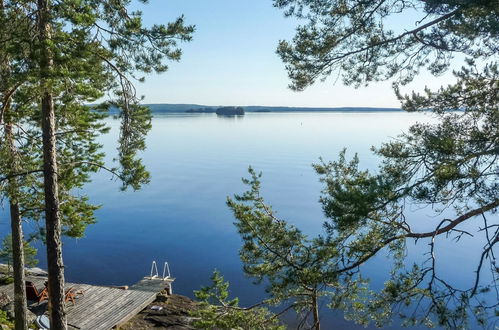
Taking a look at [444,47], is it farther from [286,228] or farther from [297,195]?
[297,195]

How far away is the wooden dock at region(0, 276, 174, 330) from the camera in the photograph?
1357cm

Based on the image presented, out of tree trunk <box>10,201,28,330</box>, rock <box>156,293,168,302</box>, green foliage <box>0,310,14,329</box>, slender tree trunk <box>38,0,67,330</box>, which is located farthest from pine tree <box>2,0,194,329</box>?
rock <box>156,293,168,302</box>

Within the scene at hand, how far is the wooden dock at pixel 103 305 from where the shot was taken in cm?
1357

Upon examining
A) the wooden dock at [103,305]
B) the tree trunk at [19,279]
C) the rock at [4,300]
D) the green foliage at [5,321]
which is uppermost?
the tree trunk at [19,279]

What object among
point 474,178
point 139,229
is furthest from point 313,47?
point 139,229

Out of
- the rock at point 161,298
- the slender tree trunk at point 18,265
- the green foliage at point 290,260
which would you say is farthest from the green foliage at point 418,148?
the rock at point 161,298

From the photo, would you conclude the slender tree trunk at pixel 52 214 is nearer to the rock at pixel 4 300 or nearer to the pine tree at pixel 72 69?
the pine tree at pixel 72 69

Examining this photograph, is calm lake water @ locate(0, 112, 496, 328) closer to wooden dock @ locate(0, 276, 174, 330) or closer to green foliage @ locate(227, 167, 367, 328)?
wooden dock @ locate(0, 276, 174, 330)

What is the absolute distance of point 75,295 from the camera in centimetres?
1553

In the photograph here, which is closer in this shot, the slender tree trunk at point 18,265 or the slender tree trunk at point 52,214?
the slender tree trunk at point 52,214

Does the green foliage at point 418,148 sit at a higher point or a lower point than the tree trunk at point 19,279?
higher

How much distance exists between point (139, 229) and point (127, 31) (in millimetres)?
24614

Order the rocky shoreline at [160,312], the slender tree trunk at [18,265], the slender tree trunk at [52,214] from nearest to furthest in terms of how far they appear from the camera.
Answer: the slender tree trunk at [52,214] < the slender tree trunk at [18,265] < the rocky shoreline at [160,312]

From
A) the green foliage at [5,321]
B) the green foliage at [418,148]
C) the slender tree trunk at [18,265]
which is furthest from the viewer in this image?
the green foliage at [5,321]
